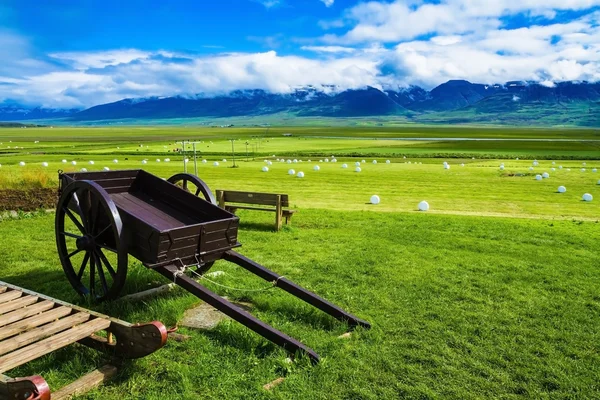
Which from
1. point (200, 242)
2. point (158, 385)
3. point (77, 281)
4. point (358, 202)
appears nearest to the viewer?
point (158, 385)

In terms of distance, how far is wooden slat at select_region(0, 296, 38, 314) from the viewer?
6582 mm

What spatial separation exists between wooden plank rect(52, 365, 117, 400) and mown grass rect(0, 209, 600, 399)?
0.40 ft

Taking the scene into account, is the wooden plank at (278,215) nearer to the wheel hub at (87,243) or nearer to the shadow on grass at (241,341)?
the wheel hub at (87,243)

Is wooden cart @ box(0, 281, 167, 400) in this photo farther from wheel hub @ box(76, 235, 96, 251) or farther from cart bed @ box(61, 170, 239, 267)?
wheel hub @ box(76, 235, 96, 251)

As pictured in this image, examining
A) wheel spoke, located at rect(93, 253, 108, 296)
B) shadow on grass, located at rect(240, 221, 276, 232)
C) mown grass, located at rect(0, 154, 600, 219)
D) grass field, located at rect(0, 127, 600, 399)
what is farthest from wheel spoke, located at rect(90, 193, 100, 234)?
mown grass, located at rect(0, 154, 600, 219)

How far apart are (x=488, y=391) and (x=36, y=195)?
18.7 m

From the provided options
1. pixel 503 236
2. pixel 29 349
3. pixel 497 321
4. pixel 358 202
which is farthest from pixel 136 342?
pixel 358 202

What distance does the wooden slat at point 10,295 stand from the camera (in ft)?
22.6

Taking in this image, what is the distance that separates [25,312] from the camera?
6.47 m

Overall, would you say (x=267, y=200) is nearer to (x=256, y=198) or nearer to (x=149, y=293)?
(x=256, y=198)

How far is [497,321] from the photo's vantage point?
8.14 metres

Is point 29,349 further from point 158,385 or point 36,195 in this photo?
point 36,195

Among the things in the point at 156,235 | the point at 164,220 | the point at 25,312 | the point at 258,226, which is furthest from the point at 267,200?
the point at 25,312

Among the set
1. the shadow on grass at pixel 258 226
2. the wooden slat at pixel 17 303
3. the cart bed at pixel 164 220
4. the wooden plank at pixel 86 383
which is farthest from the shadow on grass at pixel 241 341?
the shadow on grass at pixel 258 226
